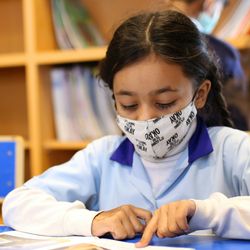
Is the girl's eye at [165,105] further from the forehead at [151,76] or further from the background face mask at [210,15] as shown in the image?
the background face mask at [210,15]

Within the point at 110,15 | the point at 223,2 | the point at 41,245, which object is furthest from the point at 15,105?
the point at 41,245

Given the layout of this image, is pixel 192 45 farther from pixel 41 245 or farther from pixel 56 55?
pixel 56 55

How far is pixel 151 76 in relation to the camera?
914 mm

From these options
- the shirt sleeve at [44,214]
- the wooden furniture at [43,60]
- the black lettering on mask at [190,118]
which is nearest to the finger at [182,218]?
the shirt sleeve at [44,214]

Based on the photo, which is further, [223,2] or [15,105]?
[15,105]

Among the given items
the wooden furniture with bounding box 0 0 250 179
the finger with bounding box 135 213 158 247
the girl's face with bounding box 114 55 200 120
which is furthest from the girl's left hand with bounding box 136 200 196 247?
the wooden furniture with bounding box 0 0 250 179

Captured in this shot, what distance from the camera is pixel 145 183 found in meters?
1.00

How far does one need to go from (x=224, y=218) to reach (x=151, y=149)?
0.26 m

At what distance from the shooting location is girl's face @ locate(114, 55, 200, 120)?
91cm

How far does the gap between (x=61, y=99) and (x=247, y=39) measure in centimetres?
78

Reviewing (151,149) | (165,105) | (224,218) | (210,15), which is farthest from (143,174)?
(210,15)

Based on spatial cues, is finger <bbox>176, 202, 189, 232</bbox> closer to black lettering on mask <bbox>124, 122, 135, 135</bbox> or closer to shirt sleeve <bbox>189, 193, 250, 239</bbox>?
shirt sleeve <bbox>189, 193, 250, 239</bbox>

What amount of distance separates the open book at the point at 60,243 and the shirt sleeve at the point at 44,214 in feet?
0.07

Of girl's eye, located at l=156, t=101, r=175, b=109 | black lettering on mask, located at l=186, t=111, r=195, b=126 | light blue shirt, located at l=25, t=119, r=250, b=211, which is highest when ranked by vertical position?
girl's eye, located at l=156, t=101, r=175, b=109
